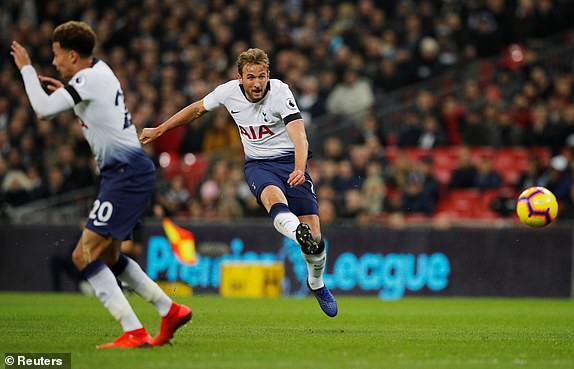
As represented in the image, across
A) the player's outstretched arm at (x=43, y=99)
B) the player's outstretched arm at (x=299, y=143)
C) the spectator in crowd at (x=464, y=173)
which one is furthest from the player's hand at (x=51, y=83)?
the spectator in crowd at (x=464, y=173)

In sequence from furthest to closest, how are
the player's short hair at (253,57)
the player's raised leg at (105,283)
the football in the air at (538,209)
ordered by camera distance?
the football in the air at (538,209)
the player's short hair at (253,57)
the player's raised leg at (105,283)

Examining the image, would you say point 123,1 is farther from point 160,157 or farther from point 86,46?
point 86,46

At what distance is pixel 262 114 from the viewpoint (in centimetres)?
1140

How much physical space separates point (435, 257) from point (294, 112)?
962cm

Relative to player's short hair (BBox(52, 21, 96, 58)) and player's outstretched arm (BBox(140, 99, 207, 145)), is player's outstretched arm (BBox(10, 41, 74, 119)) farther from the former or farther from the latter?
player's outstretched arm (BBox(140, 99, 207, 145))

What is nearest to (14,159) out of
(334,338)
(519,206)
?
(519,206)

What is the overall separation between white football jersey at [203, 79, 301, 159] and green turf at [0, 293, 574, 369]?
1.87 m

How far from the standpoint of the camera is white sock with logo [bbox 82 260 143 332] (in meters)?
8.69

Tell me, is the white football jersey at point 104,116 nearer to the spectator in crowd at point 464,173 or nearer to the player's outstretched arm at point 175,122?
the player's outstretched arm at point 175,122

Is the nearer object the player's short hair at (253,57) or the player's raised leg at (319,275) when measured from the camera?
the player's short hair at (253,57)

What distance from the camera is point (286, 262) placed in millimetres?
20594

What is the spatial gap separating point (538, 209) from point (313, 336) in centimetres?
401

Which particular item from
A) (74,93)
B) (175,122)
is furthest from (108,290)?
(175,122)

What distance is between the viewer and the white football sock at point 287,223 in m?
10.7
